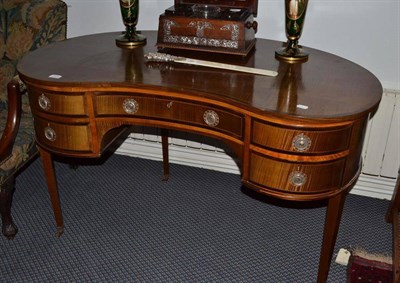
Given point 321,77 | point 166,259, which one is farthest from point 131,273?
point 321,77

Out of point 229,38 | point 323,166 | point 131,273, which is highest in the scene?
point 229,38

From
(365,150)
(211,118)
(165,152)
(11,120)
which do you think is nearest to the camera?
(211,118)

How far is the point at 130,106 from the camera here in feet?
6.47

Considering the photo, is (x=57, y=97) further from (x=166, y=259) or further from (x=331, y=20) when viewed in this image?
(x=331, y=20)

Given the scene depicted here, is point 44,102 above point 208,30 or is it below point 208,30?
below

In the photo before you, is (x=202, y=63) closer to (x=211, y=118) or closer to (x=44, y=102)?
(x=211, y=118)

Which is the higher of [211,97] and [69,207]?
[211,97]

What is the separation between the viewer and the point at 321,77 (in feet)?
6.47

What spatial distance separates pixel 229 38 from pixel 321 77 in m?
0.46

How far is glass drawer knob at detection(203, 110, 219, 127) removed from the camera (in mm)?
1857

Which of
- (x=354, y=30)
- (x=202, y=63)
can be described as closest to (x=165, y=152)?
(x=202, y=63)

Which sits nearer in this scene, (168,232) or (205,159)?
(168,232)

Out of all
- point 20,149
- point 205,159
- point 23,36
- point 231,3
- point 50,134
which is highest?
point 231,3

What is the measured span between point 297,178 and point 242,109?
0.34m
